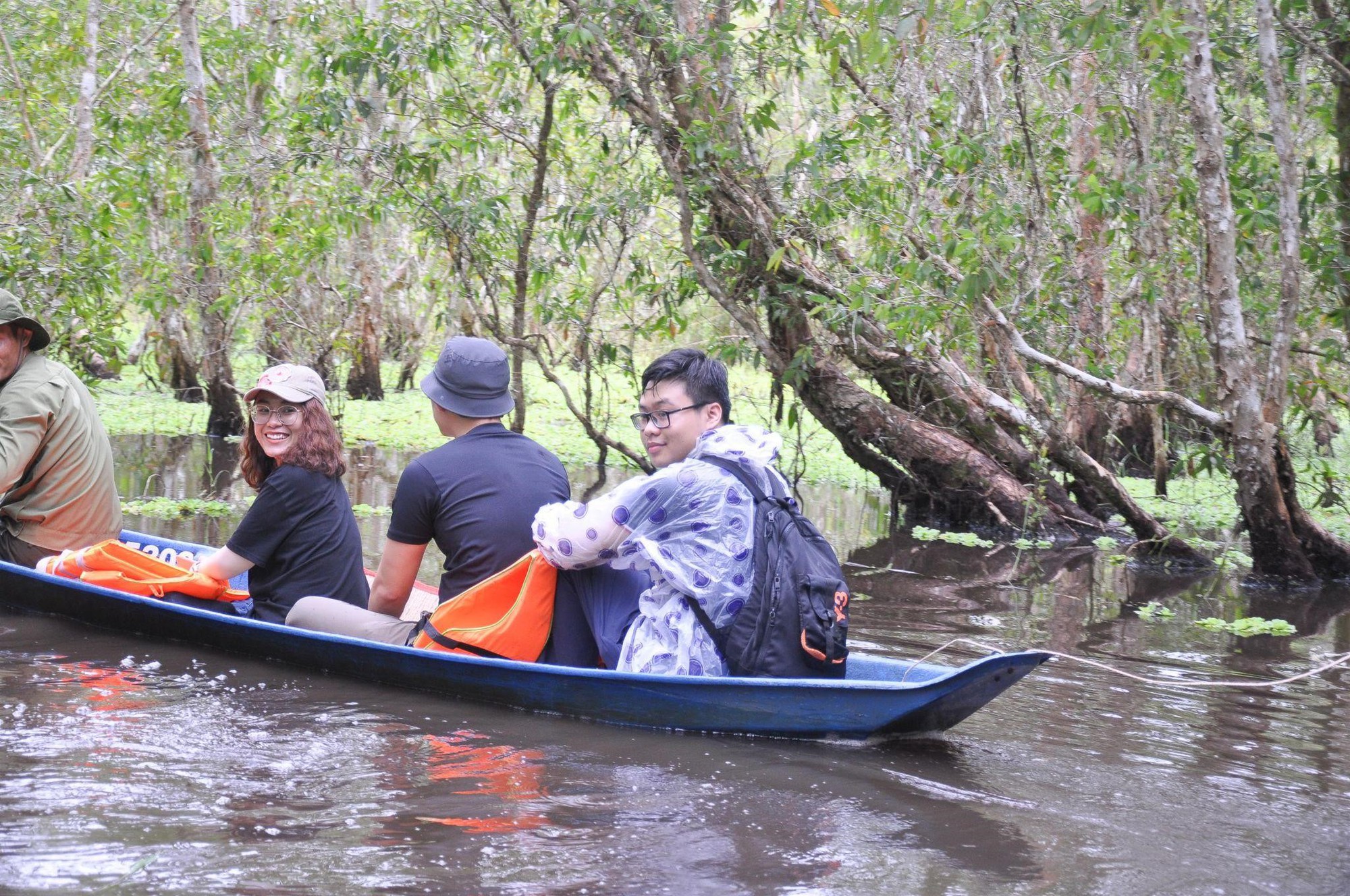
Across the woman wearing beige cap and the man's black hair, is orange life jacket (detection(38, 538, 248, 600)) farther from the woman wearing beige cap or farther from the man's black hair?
the man's black hair

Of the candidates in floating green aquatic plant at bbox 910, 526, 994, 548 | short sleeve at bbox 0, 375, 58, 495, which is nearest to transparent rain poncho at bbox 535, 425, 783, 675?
short sleeve at bbox 0, 375, 58, 495

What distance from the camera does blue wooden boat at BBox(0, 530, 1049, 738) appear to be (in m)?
3.83

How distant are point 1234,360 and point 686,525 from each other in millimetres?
4597

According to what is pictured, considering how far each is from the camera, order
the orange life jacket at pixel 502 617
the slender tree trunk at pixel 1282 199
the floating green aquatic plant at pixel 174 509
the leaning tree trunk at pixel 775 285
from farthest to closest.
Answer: the leaning tree trunk at pixel 775 285
the floating green aquatic plant at pixel 174 509
the slender tree trunk at pixel 1282 199
the orange life jacket at pixel 502 617

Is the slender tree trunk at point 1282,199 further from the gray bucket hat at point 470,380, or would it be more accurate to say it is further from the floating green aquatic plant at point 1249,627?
the gray bucket hat at point 470,380

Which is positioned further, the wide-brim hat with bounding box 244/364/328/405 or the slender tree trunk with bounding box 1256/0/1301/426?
the slender tree trunk with bounding box 1256/0/1301/426

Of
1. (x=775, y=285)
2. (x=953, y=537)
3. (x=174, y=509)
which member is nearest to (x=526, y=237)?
(x=775, y=285)

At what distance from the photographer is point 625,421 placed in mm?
15727

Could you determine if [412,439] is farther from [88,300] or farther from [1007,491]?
[1007,491]

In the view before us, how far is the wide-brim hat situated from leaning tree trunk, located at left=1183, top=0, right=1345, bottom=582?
4.55 meters

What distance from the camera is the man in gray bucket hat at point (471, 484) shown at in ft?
13.9

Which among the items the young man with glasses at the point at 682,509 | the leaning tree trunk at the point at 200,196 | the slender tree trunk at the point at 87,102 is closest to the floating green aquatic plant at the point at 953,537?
the young man with glasses at the point at 682,509

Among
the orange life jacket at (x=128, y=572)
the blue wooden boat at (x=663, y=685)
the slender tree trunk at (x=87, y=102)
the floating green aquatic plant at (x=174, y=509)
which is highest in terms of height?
the slender tree trunk at (x=87, y=102)

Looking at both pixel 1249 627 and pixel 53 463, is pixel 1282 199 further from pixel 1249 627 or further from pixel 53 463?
pixel 53 463
